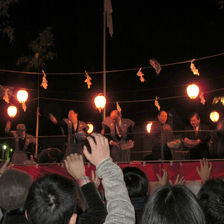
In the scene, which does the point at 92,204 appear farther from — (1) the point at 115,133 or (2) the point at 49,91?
(2) the point at 49,91

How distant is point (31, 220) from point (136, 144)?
22.8ft

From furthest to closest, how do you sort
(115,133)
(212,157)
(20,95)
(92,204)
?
1. (20,95)
2. (115,133)
3. (212,157)
4. (92,204)

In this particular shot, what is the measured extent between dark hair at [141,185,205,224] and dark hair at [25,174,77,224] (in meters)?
0.46

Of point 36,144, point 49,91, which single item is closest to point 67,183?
point 36,144

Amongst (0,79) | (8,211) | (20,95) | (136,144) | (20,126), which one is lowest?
(8,211)

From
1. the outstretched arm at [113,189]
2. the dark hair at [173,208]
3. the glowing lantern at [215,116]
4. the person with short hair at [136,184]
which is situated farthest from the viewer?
the glowing lantern at [215,116]

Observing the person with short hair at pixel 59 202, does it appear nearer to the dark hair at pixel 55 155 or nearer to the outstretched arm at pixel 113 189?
the outstretched arm at pixel 113 189

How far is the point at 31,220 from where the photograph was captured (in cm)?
158

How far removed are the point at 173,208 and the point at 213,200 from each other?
24.7 inches

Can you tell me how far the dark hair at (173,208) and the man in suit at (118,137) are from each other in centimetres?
665

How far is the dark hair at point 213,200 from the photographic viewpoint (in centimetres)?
168

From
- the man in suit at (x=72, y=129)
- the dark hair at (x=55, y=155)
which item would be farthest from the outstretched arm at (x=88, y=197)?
the dark hair at (x=55, y=155)

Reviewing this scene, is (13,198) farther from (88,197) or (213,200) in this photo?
(213,200)

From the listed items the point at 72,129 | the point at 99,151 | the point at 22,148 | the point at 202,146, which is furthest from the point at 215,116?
the point at 99,151
